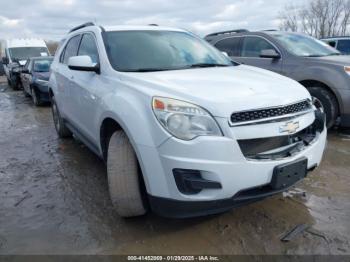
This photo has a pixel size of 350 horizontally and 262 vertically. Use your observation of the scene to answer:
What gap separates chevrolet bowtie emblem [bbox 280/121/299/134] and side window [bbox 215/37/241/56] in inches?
182

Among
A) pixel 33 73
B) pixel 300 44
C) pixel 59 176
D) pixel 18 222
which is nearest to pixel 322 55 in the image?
pixel 300 44

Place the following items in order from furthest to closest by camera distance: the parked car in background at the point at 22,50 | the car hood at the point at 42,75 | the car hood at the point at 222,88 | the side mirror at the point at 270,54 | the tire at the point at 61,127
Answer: the parked car in background at the point at 22,50
the car hood at the point at 42,75
the side mirror at the point at 270,54
the tire at the point at 61,127
the car hood at the point at 222,88

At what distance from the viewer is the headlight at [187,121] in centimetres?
238

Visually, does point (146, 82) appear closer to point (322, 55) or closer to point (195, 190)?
point (195, 190)

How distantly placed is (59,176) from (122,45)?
69.0 inches

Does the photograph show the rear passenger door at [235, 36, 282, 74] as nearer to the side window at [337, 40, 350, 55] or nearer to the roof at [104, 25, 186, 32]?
the roof at [104, 25, 186, 32]

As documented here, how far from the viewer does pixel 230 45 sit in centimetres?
720

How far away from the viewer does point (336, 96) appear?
529cm

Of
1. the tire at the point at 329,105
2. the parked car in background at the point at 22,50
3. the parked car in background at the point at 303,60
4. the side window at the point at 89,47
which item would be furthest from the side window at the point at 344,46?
the parked car in background at the point at 22,50

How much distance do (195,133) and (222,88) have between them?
501 millimetres

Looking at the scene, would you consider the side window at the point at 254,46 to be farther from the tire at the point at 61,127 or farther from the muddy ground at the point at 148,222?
the tire at the point at 61,127

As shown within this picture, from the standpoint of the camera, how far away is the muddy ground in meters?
2.64

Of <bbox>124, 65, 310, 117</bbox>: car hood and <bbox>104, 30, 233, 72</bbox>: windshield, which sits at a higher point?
<bbox>104, 30, 233, 72</bbox>: windshield

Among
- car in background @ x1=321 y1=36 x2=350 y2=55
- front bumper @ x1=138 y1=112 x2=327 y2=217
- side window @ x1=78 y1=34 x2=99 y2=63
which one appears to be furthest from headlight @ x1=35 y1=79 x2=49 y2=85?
car in background @ x1=321 y1=36 x2=350 y2=55
